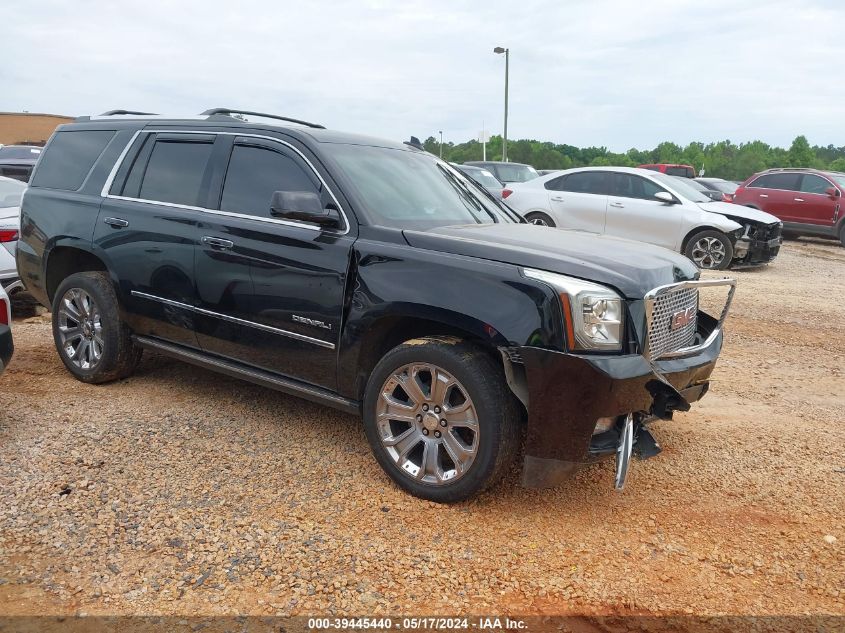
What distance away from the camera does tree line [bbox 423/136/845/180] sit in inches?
2712

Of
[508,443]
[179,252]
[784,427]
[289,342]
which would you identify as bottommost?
[784,427]

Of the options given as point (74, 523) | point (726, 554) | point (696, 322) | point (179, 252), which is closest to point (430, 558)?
point (726, 554)

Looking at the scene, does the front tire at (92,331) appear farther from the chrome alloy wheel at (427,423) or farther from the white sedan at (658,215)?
the white sedan at (658,215)

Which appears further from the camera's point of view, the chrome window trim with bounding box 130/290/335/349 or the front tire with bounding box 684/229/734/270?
the front tire with bounding box 684/229/734/270

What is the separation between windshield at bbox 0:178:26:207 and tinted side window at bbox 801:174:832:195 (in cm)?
1549

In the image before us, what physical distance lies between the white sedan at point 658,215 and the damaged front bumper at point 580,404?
7.88 metres

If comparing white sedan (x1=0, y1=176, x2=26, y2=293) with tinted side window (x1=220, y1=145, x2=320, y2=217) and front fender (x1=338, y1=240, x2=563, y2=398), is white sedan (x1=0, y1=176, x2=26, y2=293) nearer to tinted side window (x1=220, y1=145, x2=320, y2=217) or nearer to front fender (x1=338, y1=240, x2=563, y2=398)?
tinted side window (x1=220, y1=145, x2=320, y2=217)

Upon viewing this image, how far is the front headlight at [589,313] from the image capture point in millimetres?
3156

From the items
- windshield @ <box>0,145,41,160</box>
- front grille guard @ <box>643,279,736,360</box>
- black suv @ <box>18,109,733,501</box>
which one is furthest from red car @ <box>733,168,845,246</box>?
windshield @ <box>0,145,41,160</box>

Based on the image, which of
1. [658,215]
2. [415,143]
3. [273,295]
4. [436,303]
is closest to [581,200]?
[658,215]

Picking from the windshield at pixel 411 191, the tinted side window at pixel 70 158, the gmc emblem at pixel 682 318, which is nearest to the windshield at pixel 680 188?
the windshield at pixel 411 191

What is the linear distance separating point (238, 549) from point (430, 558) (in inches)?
32.9

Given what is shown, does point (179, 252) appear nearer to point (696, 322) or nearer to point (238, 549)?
point (238, 549)

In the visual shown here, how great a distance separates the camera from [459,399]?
3496mm
